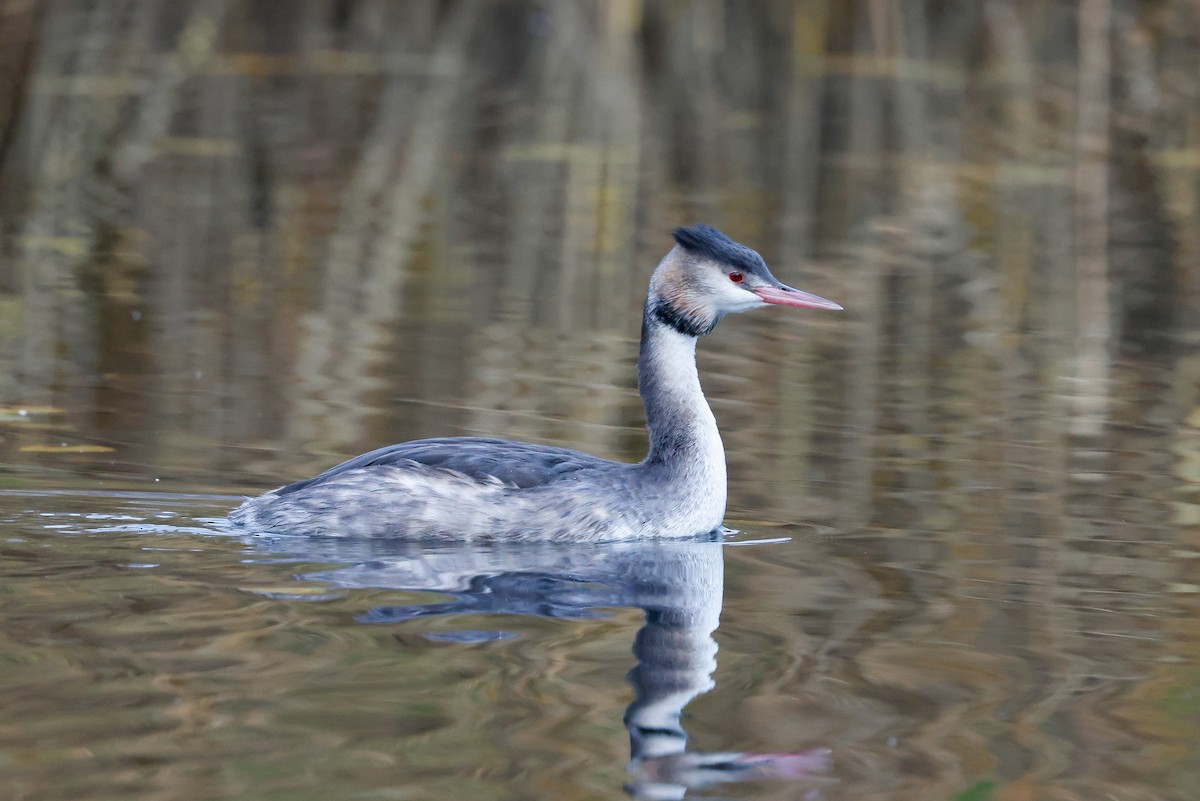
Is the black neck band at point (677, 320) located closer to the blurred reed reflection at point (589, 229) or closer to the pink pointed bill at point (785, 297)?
the pink pointed bill at point (785, 297)

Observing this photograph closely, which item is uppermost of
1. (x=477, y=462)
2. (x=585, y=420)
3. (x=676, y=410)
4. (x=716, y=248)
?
(x=716, y=248)

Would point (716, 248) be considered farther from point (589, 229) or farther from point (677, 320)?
point (589, 229)

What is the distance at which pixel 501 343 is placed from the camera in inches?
431

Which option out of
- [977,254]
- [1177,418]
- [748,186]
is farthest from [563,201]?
[1177,418]

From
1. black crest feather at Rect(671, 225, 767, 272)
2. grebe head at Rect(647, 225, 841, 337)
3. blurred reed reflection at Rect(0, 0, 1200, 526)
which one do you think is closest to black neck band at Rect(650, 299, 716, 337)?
grebe head at Rect(647, 225, 841, 337)

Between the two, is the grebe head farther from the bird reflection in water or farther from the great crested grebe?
the bird reflection in water

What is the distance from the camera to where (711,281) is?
24.5ft

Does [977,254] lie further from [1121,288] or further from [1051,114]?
[1051,114]

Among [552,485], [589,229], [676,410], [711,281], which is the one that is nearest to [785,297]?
[711,281]

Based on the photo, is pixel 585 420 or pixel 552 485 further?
pixel 585 420

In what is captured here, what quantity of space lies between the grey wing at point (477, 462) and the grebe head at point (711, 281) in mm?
774

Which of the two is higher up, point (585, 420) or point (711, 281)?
point (711, 281)

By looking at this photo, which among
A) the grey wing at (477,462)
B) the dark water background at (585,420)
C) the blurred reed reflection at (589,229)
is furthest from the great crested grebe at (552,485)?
the blurred reed reflection at (589,229)

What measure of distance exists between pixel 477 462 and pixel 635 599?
1.18 m
